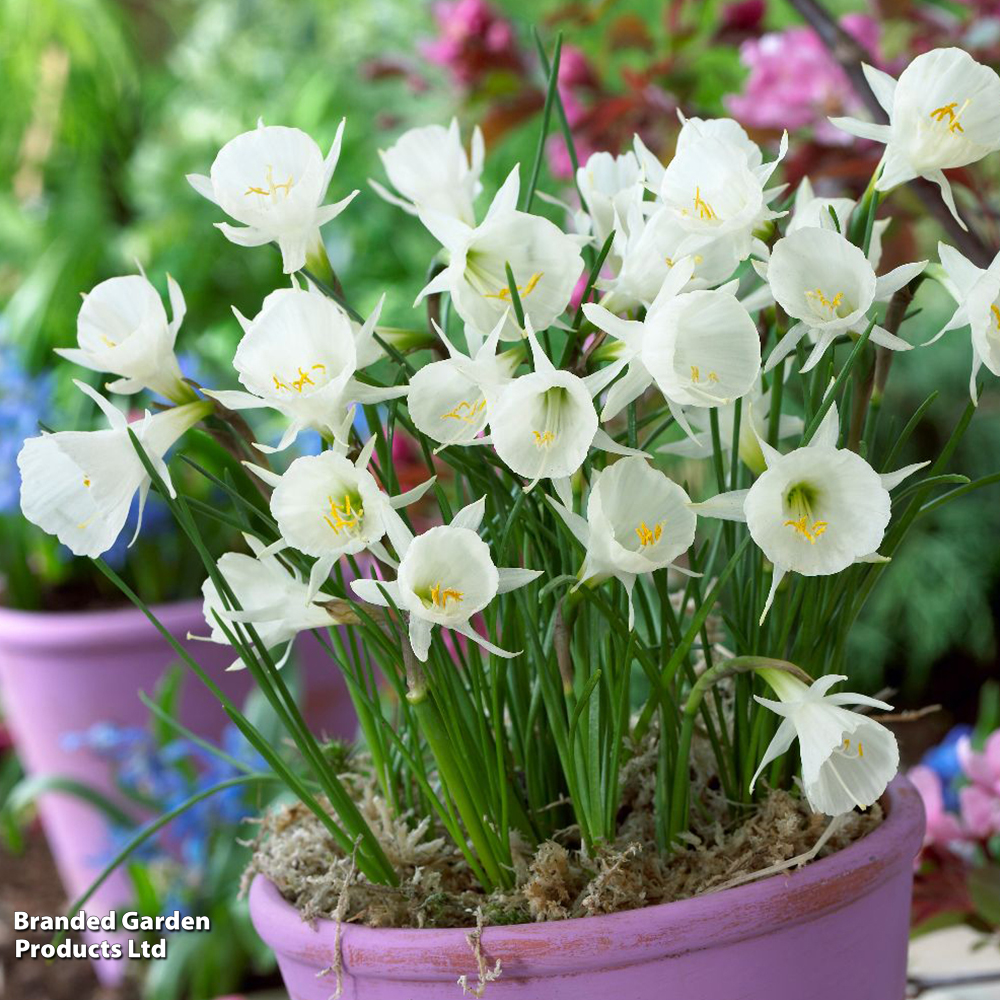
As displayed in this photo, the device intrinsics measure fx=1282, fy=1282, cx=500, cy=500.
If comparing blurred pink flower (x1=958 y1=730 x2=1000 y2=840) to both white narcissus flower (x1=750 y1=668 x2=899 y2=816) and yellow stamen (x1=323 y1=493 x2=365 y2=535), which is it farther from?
yellow stamen (x1=323 y1=493 x2=365 y2=535)

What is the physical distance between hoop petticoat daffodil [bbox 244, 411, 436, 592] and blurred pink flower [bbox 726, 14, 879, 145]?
0.70m

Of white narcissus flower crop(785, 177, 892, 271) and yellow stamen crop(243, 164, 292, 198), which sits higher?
yellow stamen crop(243, 164, 292, 198)

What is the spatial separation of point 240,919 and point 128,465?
864mm

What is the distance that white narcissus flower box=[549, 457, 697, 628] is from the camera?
1.22ft

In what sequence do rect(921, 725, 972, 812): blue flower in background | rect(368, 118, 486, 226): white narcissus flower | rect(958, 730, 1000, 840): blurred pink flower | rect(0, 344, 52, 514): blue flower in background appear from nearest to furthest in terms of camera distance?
rect(368, 118, 486, 226): white narcissus flower
rect(958, 730, 1000, 840): blurred pink flower
rect(921, 725, 972, 812): blue flower in background
rect(0, 344, 52, 514): blue flower in background

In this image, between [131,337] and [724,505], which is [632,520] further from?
[131,337]

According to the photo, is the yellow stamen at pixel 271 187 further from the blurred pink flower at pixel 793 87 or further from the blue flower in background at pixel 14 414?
the blue flower in background at pixel 14 414

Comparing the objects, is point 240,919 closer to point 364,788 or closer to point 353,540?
point 364,788

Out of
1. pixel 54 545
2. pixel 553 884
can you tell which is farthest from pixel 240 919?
pixel 553 884

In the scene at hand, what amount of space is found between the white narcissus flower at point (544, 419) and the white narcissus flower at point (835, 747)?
103 mm

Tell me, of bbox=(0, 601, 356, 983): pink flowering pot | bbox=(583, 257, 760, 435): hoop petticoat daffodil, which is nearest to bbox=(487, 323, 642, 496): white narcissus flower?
bbox=(583, 257, 760, 435): hoop petticoat daffodil

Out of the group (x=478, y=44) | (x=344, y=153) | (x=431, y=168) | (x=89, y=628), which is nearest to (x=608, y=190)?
(x=431, y=168)

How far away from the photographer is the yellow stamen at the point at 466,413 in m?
0.38

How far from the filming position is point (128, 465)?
40cm
